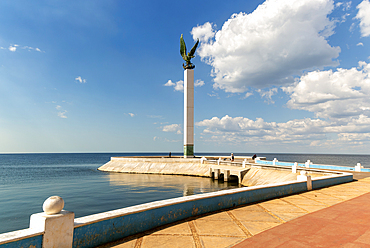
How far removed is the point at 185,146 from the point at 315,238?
135ft

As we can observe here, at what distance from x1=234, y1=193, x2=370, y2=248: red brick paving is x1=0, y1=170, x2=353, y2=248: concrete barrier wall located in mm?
2370

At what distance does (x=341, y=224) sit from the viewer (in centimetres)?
703

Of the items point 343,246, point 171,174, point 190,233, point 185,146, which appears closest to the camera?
point 343,246

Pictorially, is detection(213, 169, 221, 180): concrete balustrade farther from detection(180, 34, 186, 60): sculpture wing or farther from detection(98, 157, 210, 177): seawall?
detection(180, 34, 186, 60): sculpture wing

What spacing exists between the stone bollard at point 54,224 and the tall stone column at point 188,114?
137ft

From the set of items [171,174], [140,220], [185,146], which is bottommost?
[171,174]

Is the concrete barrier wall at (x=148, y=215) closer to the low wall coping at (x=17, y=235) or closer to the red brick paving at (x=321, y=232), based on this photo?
the low wall coping at (x=17, y=235)

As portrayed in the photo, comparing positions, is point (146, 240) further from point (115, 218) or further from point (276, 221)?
point (276, 221)

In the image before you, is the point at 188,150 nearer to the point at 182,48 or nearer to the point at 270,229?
the point at 182,48

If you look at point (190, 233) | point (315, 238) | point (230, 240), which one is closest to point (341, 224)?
point (315, 238)

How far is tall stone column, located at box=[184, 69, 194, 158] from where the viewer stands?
46656 millimetres

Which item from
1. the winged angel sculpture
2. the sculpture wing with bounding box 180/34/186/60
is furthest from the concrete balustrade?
the sculpture wing with bounding box 180/34/186/60

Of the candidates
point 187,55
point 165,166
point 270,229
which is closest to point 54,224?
point 270,229

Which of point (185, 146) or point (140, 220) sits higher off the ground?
point (185, 146)
